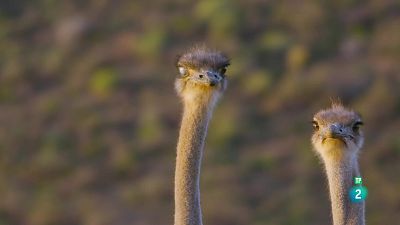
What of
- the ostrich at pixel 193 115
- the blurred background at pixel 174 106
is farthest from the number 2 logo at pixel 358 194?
the blurred background at pixel 174 106

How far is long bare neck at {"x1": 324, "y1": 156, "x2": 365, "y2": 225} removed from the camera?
6027 mm

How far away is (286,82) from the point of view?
752 inches

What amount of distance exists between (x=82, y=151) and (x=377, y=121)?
391 centimetres

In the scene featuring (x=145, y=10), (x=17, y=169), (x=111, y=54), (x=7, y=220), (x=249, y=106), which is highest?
(x=145, y=10)

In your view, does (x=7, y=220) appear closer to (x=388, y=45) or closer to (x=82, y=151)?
(x=82, y=151)

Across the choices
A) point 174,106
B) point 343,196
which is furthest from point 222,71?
point 174,106

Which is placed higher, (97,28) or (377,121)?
(97,28)

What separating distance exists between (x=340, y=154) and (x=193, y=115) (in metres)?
0.67

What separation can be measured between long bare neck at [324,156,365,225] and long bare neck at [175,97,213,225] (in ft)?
1.97

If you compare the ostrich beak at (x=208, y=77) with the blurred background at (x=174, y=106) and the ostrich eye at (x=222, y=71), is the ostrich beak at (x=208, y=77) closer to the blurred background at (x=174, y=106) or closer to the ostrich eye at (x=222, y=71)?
the ostrich eye at (x=222, y=71)

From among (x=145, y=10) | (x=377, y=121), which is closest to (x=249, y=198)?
(x=377, y=121)

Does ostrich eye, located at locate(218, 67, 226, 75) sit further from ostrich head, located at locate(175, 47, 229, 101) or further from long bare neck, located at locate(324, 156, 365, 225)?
long bare neck, located at locate(324, 156, 365, 225)

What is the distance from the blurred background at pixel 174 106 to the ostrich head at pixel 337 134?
856 centimetres

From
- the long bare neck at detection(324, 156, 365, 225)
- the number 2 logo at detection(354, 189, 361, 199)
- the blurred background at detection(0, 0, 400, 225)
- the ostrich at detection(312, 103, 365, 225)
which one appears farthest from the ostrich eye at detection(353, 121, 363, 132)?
the blurred background at detection(0, 0, 400, 225)
